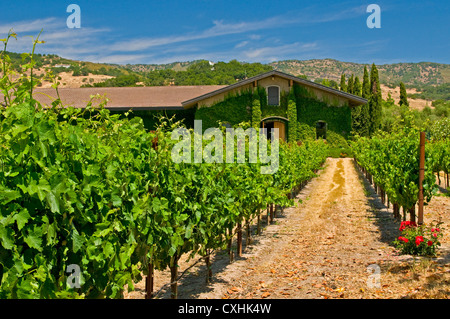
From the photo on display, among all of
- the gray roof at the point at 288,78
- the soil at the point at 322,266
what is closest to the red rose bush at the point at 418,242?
the soil at the point at 322,266

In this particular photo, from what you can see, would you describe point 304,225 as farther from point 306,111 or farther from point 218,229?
point 306,111

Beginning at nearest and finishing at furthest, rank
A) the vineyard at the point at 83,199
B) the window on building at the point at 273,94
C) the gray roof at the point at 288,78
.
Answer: the vineyard at the point at 83,199 < the gray roof at the point at 288,78 < the window on building at the point at 273,94

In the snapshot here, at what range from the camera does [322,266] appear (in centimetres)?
696

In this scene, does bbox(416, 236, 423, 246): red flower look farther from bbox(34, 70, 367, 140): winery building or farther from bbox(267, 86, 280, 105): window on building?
bbox(267, 86, 280, 105): window on building

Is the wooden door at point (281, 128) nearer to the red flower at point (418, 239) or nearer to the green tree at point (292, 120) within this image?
the green tree at point (292, 120)

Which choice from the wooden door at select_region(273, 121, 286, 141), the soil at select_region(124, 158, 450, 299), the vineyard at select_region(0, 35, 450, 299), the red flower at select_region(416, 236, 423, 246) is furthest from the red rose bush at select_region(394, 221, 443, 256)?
the wooden door at select_region(273, 121, 286, 141)

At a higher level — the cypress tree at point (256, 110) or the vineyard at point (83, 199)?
the cypress tree at point (256, 110)

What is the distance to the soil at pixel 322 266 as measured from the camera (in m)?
5.80

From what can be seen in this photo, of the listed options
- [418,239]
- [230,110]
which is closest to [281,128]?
[230,110]

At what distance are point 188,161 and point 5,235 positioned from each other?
3098 mm

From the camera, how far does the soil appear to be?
19.0 feet

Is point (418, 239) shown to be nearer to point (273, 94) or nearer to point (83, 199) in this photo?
point (83, 199)

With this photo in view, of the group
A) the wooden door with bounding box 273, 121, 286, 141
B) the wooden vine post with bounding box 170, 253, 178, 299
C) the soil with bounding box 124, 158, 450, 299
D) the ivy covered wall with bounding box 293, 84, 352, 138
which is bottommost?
the soil with bounding box 124, 158, 450, 299

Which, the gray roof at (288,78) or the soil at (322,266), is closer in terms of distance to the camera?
the soil at (322,266)
